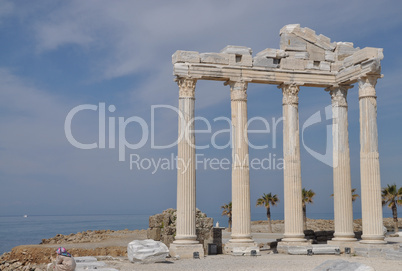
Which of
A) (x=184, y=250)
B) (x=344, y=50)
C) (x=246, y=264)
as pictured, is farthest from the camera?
(x=344, y=50)

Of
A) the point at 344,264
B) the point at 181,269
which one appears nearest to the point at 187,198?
the point at 181,269

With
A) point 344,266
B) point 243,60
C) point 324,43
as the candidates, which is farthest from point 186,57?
point 344,266

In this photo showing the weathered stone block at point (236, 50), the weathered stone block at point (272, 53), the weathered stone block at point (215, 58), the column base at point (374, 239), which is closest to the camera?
the column base at point (374, 239)

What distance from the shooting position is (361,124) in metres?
27.3

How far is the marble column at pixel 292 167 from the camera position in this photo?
27656 millimetres

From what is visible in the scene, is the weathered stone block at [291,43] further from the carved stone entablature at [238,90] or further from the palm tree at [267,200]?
the palm tree at [267,200]

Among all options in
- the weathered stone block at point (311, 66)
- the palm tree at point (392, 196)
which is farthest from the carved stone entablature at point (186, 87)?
the palm tree at point (392, 196)

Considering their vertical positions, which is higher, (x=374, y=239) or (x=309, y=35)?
(x=309, y=35)

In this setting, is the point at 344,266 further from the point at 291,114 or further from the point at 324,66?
the point at 324,66

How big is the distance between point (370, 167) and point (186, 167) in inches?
388

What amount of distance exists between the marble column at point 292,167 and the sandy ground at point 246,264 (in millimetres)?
2490

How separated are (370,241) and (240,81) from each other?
1098cm

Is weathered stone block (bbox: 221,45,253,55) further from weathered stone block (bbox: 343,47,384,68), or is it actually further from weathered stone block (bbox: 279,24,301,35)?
weathered stone block (bbox: 343,47,384,68)

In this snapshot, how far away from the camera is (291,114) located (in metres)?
28.6
